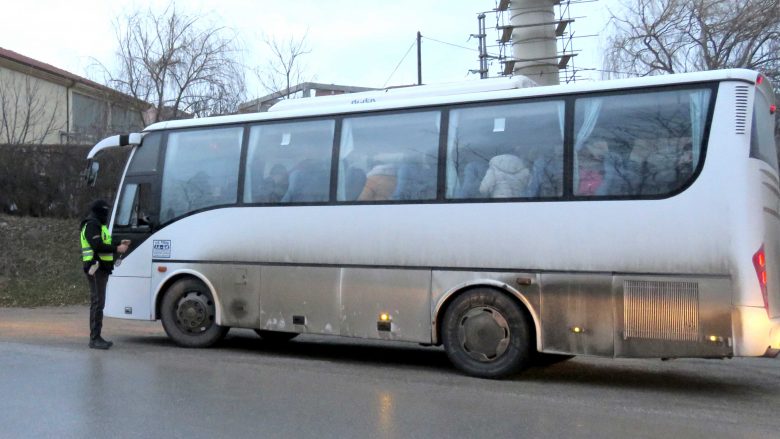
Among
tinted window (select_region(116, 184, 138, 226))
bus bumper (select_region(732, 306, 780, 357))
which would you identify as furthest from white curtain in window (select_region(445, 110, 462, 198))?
tinted window (select_region(116, 184, 138, 226))

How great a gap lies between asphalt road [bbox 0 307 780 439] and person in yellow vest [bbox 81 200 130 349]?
1.17 feet

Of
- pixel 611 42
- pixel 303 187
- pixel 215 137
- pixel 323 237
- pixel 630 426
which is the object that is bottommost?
pixel 630 426

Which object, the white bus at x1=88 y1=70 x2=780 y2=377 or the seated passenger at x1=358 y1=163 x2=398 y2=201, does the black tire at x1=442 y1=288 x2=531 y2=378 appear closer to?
the white bus at x1=88 y1=70 x2=780 y2=377

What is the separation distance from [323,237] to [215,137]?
2259mm

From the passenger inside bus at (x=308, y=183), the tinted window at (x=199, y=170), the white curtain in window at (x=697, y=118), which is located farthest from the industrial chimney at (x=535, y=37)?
the white curtain in window at (x=697, y=118)

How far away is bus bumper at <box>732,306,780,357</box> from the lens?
6598mm

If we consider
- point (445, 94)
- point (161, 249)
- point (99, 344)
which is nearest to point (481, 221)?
point (445, 94)

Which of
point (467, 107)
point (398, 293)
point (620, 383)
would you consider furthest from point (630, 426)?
point (467, 107)

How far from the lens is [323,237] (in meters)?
8.66

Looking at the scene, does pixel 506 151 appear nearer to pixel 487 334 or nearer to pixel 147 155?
pixel 487 334

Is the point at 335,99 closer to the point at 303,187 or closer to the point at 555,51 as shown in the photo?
the point at 303,187

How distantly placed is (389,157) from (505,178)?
143 centimetres

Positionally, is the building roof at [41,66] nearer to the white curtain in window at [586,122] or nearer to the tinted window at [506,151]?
the tinted window at [506,151]

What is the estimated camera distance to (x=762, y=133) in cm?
725
